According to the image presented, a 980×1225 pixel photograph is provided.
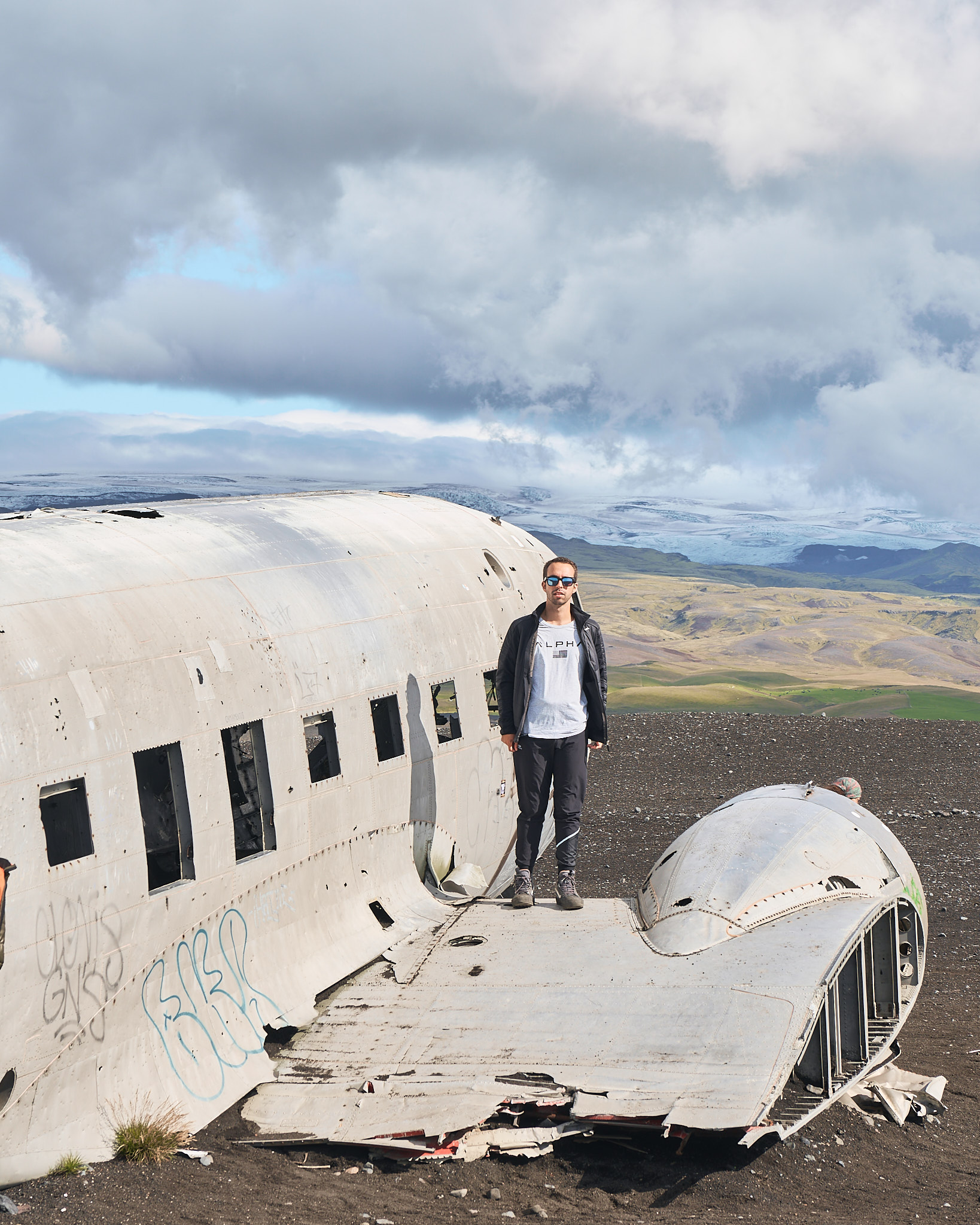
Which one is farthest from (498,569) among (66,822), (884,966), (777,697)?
(777,697)

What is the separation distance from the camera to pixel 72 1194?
690 cm

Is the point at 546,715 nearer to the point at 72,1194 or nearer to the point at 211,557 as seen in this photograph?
the point at 211,557

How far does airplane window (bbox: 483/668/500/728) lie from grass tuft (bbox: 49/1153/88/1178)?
5.91m

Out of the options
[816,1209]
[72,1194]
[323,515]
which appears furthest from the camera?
[323,515]

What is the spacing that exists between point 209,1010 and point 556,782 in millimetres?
4012

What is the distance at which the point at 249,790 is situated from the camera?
10789mm

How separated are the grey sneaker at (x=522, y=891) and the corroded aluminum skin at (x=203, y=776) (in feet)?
3.25

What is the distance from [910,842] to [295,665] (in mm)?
16606

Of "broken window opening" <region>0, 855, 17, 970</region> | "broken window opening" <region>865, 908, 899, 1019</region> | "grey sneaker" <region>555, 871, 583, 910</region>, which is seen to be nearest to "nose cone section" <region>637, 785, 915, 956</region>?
"broken window opening" <region>865, 908, 899, 1019</region>

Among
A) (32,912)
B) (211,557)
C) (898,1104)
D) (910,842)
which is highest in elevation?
(211,557)

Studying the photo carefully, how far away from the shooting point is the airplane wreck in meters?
7.42

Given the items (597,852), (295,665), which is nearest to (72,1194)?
(295,665)

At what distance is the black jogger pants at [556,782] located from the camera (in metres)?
10.6

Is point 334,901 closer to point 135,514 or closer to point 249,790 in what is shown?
point 249,790
